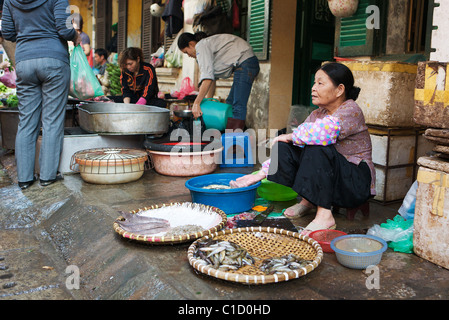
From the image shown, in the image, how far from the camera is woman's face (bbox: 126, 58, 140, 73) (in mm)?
5777

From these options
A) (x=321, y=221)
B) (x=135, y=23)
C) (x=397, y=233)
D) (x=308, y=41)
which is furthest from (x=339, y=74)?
(x=135, y=23)

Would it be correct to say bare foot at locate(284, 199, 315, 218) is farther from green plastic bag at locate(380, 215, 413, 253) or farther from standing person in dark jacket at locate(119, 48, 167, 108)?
standing person in dark jacket at locate(119, 48, 167, 108)

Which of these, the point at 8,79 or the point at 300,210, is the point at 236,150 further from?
the point at 8,79

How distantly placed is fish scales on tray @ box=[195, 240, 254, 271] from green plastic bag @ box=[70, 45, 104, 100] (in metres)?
3.01

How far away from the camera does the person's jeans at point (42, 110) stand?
4.25 metres

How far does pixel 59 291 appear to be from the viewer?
2.67 metres

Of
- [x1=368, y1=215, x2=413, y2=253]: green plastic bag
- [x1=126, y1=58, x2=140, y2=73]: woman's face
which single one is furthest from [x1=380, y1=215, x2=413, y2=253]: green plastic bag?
[x1=126, y1=58, x2=140, y2=73]: woman's face

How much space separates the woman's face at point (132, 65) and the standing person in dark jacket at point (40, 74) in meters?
1.37

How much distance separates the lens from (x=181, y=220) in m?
3.15

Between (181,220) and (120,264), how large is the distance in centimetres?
62

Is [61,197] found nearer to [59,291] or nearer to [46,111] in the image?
[46,111]

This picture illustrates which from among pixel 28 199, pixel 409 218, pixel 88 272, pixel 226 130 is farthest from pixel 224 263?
pixel 226 130

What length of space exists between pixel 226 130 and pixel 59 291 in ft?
10.1
